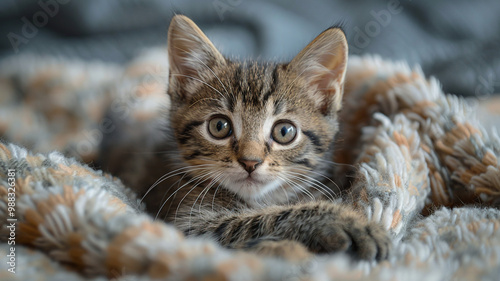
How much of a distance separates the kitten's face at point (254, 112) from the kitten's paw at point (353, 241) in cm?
30

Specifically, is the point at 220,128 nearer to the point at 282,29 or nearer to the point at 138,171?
the point at 138,171

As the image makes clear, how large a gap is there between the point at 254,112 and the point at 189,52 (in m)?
0.34

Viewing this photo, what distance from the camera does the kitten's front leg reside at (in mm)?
718

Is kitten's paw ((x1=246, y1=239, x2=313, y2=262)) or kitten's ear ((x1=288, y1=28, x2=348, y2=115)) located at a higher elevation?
kitten's ear ((x1=288, y1=28, x2=348, y2=115))

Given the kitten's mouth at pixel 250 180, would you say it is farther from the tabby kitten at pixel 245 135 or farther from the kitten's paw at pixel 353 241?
the kitten's paw at pixel 353 241

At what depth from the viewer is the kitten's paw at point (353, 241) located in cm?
71

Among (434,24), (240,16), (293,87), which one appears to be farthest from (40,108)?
(434,24)

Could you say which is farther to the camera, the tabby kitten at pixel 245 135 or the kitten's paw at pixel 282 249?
the tabby kitten at pixel 245 135

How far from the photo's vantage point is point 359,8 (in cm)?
215

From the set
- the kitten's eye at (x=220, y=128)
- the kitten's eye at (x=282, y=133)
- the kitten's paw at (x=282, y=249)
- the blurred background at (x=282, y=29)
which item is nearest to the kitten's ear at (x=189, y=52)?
the kitten's eye at (x=220, y=128)

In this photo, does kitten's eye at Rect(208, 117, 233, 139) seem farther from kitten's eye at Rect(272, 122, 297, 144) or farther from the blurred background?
the blurred background

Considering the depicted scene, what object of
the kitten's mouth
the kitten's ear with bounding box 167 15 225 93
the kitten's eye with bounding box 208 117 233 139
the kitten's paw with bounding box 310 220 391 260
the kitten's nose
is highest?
the kitten's ear with bounding box 167 15 225 93

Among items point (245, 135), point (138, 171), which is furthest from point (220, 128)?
point (138, 171)

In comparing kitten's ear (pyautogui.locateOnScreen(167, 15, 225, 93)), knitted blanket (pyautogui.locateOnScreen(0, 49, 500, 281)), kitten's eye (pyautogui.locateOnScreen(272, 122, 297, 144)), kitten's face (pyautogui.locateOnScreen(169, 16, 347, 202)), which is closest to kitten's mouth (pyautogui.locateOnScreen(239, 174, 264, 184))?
kitten's face (pyautogui.locateOnScreen(169, 16, 347, 202))
